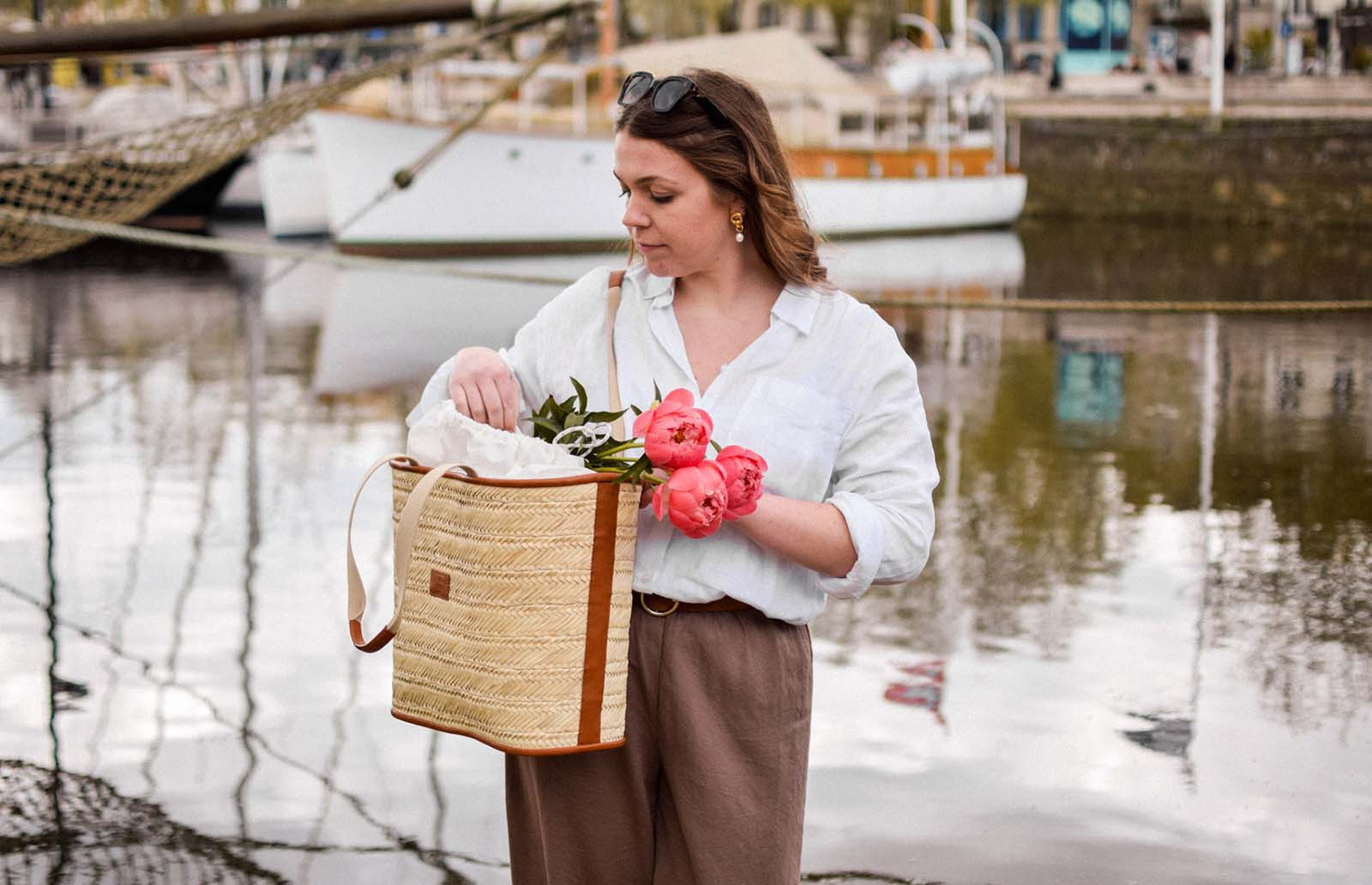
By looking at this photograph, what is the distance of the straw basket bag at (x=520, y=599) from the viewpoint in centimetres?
232

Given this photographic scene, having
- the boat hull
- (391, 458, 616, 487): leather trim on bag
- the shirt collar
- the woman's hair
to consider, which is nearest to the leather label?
(391, 458, 616, 487): leather trim on bag

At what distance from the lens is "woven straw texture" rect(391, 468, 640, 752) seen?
91.3 inches

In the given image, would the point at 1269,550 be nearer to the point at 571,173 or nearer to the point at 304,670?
the point at 304,670

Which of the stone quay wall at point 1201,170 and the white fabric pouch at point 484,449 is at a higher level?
the white fabric pouch at point 484,449

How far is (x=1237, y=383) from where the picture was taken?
12297mm

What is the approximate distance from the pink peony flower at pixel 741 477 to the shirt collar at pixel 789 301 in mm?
279

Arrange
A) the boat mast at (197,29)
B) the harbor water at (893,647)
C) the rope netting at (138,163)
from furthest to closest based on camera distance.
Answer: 1. the rope netting at (138,163)
2. the boat mast at (197,29)
3. the harbor water at (893,647)

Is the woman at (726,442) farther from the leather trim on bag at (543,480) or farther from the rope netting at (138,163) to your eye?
the rope netting at (138,163)

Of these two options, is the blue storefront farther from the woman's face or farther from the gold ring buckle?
the gold ring buckle

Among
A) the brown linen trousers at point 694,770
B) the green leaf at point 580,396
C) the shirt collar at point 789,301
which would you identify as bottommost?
the brown linen trousers at point 694,770

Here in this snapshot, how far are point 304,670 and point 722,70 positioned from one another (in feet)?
11.1

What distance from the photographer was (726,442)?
8.21ft

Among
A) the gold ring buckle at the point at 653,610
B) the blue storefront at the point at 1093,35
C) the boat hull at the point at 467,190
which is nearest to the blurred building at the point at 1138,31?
the blue storefront at the point at 1093,35

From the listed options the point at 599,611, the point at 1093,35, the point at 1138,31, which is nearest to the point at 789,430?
the point at 599,611
